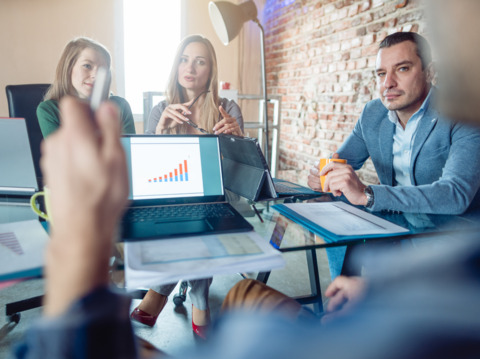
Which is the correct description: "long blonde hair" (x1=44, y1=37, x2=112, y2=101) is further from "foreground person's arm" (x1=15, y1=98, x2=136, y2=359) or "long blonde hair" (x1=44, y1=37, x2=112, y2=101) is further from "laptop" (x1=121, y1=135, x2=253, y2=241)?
"foreground person's arm" (x1=15, y1=98, x2=136, y2=359)

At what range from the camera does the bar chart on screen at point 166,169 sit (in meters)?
1.01

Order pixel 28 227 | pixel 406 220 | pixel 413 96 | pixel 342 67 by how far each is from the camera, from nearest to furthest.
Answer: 1. pixel 28 227
2. pixel 406 220
3. pixel 413 96
4. pixel 342 67

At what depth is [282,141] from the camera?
11.9 ft

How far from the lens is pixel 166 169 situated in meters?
1.03

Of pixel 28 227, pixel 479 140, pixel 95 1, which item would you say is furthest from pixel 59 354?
pixel 95 1

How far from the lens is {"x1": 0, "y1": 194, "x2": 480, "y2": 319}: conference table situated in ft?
2.54

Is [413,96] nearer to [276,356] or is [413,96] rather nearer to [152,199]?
[152,199]

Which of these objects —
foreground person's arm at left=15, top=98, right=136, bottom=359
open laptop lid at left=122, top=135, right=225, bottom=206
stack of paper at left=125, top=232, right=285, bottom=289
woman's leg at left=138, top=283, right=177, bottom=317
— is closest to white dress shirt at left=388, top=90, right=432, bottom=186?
open laptop lid at left=122, top=135, right=225, bottom=206

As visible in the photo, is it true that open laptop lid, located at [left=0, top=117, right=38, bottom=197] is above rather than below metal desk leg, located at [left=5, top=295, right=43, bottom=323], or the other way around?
above

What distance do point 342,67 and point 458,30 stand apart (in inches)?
96.9

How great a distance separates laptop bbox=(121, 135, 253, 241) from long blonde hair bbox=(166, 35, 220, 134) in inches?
34.3

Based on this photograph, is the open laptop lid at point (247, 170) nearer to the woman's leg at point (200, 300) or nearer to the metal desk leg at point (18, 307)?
the woman's leg at point (200, 300)

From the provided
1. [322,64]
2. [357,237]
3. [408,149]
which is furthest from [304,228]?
[322,64]

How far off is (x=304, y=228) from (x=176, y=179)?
41cm
